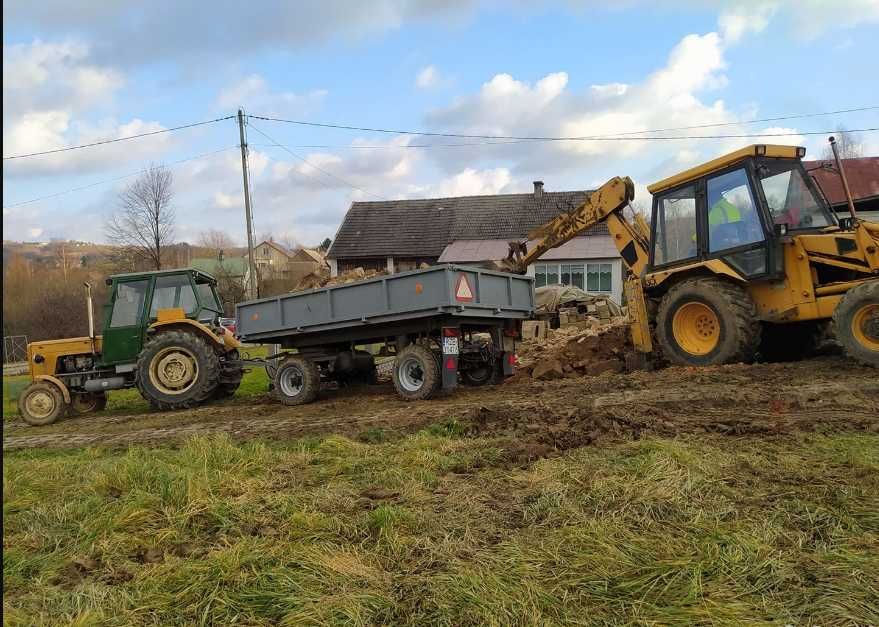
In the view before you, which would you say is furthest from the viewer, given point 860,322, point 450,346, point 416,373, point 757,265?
point 416,373

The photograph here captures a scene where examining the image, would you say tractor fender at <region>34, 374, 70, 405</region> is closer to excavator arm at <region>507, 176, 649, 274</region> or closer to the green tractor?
the green tractor

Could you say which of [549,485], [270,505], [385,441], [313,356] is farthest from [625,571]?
[313,356]

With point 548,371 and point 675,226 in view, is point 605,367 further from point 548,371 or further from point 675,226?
point 675,226

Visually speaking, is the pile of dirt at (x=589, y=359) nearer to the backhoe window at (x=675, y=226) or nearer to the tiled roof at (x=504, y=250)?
the backhoe window at (x=675, y=226)

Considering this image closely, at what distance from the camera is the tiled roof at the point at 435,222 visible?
1351 inches

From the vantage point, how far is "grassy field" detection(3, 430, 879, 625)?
288 centimetres

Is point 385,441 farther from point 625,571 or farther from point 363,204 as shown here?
point 363,204

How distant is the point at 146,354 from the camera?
11164 millimetres

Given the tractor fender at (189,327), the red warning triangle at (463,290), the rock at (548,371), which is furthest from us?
the tractor fender at (189,327)

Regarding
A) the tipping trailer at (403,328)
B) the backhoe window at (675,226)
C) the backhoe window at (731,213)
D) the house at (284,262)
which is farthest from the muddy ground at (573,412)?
the house at (284,262)

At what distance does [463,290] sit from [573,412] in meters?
3.00

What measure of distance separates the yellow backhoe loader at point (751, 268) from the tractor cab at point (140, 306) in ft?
24.5

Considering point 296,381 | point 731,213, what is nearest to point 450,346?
point 296,381

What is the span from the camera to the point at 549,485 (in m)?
4.35
